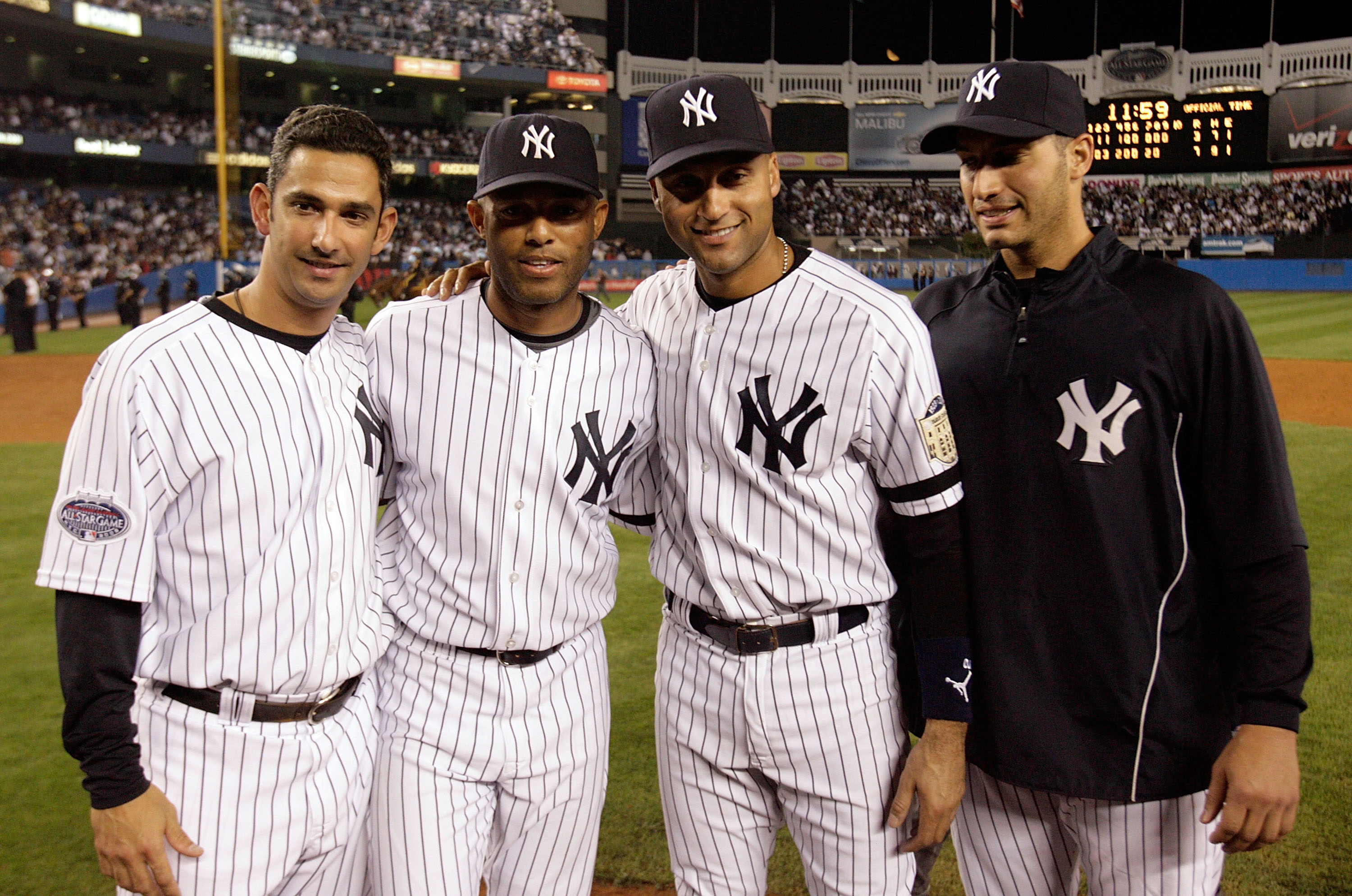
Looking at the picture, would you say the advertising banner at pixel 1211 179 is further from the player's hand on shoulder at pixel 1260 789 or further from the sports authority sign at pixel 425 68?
the player's hand on shoulder at pixel 1260 789

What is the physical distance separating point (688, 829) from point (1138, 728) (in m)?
1.01

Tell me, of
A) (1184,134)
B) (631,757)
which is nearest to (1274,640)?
(631,757)

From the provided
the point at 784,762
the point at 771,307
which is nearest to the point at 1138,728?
the point at 784,762

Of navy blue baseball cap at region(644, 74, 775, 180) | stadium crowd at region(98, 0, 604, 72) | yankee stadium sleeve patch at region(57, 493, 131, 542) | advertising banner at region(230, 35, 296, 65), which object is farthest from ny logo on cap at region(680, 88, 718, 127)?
advertising banner at region(230, 35, 296, 65)

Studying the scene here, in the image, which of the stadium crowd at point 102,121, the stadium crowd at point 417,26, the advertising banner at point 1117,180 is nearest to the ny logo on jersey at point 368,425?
the stadium crowd at point 417,26

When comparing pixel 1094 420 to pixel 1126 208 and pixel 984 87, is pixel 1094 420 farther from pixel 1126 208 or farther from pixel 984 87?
pixel 1126 208

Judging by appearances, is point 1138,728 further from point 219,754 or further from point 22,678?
point 22,678

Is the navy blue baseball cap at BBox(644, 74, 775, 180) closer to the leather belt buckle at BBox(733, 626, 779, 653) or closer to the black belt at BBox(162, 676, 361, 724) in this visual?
the leather belt buckle at BBox(733, 626, 779, 653)

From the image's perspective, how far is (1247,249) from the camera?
31750 millimetres

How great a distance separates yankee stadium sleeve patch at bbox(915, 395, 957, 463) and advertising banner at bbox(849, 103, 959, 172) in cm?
4365

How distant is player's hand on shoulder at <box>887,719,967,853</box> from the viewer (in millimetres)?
2191

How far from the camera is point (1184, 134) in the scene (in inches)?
1471

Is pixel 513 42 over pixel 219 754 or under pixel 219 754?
over

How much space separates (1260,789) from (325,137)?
2.34 meters
